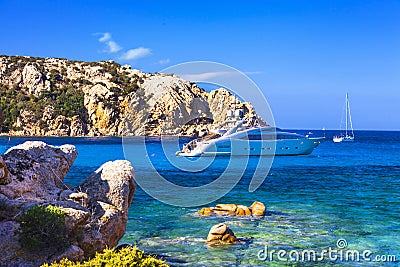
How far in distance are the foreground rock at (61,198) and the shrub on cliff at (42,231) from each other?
0.42 feet

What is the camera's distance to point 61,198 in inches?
408

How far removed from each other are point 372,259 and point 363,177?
27.1m

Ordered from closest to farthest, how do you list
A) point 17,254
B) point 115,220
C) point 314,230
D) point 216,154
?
point 17,254 → point 115,220 → point 314,230 → point 216,154

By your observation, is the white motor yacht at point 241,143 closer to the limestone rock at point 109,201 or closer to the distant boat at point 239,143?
the distant boat at point 239,143

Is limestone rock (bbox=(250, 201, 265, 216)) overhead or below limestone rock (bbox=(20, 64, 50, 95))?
below

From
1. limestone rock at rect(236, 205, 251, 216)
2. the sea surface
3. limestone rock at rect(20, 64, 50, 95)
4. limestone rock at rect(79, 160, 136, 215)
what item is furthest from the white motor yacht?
limestone rock at rect(20, 64, 50, 95)

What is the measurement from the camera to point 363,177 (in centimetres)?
3997

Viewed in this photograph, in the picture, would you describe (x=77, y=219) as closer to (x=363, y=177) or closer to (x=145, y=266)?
(x=145, y=266)

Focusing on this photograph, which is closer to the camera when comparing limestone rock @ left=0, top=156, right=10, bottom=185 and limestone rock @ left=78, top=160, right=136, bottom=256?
limestone rock @ left=0, top=156, right=10, bottom=185

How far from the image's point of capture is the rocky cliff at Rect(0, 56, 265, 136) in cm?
10541

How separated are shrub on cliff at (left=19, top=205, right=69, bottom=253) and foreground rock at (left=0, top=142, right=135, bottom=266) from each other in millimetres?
127

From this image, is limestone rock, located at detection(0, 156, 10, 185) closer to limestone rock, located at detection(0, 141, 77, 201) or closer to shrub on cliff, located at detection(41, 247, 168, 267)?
limestone rock, located at detection(0, 141, 77, 201)

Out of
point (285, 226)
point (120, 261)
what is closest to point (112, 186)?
point (120, 261)

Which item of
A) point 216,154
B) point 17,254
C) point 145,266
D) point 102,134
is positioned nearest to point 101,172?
point 17,254
